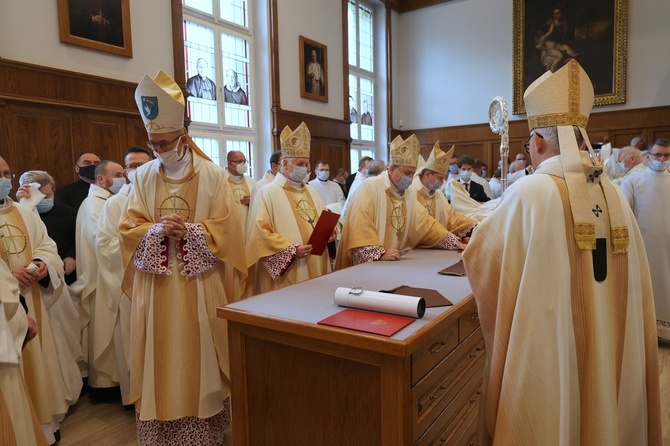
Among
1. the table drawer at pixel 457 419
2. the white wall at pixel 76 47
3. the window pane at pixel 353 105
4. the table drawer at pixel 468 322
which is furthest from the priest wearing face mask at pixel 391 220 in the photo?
the window pane at pixel 353 105

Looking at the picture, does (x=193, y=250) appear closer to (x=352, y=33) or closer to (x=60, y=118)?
(x=60, y=118)

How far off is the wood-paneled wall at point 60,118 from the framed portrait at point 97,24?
451 millimetres

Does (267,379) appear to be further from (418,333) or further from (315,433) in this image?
(418,333)

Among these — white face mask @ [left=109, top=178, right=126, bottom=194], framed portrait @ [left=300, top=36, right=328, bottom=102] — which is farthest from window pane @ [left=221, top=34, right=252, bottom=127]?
white face mask @ [left=109, top=178, right=126, bottom=194]

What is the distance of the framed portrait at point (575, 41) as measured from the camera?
37.6 ft

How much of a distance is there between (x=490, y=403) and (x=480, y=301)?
415 millimetres

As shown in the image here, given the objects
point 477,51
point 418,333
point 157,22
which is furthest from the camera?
point 477,51

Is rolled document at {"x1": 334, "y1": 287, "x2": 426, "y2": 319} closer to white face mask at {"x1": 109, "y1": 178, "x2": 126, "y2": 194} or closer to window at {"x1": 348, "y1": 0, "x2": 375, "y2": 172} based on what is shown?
white face mask at {"x1": 109, "y1": 178, "x2": 126, "y2": 194}

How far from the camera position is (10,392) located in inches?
84.7

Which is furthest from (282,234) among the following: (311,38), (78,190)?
(311,38)

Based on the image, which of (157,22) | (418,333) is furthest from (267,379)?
(157,22)

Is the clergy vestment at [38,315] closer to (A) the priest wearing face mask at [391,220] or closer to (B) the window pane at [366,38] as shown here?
(A) the priest wearing face mask at [391,220]

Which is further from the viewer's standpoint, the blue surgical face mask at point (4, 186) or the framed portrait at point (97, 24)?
the framed portrait at point (97, 24)

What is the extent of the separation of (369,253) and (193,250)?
4.25ft
